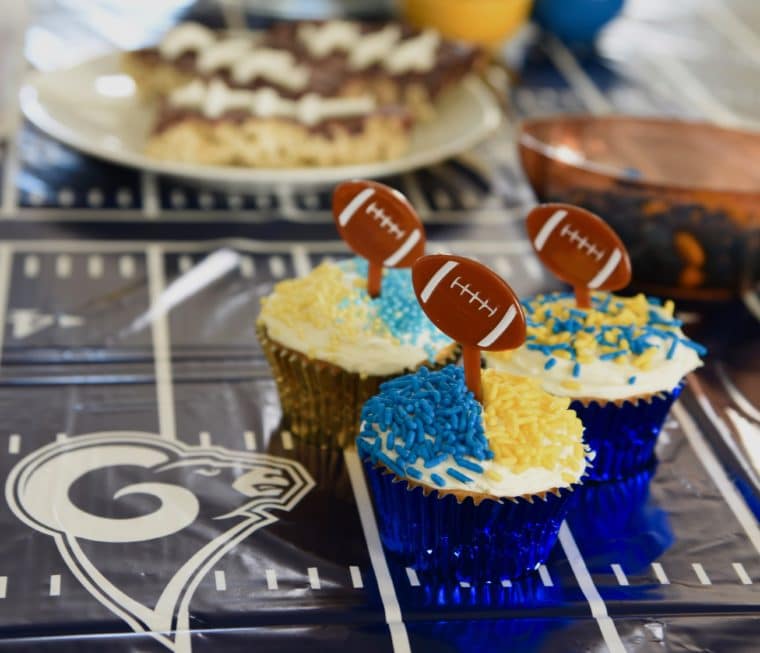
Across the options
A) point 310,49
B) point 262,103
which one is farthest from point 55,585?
point 310,49

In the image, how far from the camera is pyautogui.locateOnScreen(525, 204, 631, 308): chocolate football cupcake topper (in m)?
1.46

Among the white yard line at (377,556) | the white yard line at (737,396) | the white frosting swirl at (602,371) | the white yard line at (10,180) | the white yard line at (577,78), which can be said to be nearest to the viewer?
the white yard line at (377,556)

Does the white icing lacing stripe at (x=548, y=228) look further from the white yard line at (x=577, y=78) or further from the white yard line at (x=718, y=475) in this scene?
the white yard line at (x=577, y=78)

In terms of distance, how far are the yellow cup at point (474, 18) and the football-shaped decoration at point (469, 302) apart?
5.29ft

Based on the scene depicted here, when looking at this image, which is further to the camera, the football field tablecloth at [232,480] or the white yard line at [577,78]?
the white yard line at [577,78]

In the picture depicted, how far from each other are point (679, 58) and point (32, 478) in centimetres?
220

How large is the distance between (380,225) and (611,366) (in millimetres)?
328

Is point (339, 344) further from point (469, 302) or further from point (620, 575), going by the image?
point (620, 575)

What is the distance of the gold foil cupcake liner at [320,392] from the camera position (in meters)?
1.46

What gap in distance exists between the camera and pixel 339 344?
1.45m

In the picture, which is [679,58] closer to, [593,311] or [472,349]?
[593,311]

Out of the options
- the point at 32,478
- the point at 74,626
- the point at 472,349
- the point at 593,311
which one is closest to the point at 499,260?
the point at 593,311

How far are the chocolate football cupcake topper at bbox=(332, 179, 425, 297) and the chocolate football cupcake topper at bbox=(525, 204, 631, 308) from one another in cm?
16

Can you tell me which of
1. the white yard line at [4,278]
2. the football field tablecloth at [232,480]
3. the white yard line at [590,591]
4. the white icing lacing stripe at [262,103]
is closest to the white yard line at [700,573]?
the football field tablecloth at [232,480]
